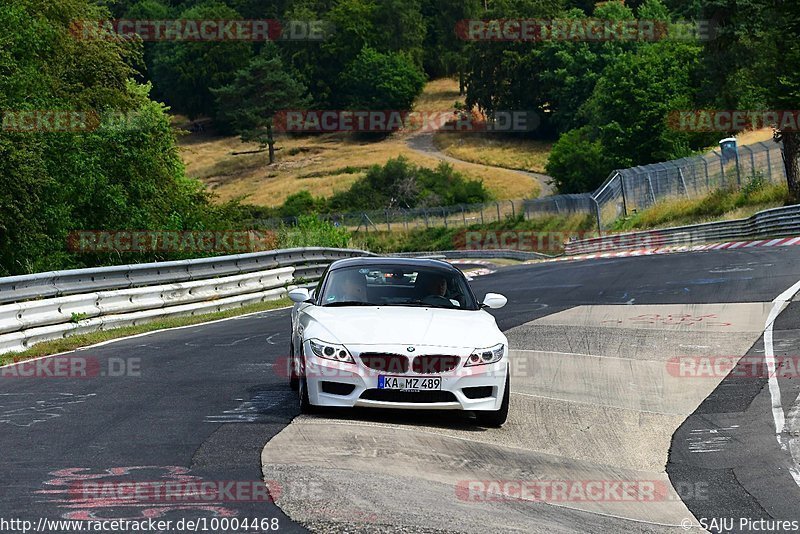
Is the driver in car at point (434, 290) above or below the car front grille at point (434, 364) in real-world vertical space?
above

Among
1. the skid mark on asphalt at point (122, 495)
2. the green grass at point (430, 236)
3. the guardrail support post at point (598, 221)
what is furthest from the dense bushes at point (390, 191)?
the skid mark on asphalt at point (122, 495)

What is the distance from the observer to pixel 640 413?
39.1 feet

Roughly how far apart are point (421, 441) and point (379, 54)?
153m

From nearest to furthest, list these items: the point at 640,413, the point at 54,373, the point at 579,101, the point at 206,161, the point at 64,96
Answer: the point at 640,413, the point at 54,373, the point at 64,96, the point at 579,101, the point at 206,161

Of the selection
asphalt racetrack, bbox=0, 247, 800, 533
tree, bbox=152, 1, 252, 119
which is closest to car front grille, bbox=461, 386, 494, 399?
asphalt racetrack, bbox=0, 247, 800, 533

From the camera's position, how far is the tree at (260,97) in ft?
472

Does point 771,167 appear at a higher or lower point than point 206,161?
higher

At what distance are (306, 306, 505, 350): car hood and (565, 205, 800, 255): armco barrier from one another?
28.9 m

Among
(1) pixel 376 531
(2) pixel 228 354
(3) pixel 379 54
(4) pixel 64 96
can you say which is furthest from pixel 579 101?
(1) pixel 376 531

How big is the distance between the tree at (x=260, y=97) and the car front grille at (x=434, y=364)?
135 m

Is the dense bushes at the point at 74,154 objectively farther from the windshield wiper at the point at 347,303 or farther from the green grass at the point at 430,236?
the green grass at the point at 430,236

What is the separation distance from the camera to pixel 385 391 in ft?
32.7

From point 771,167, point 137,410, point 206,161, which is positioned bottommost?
point 206,161

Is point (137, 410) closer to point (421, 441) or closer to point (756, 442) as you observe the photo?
point (421, 441)
